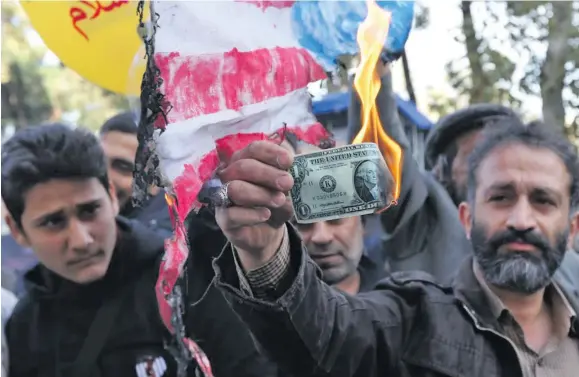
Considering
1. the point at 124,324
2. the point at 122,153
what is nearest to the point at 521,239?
the point at 124,324

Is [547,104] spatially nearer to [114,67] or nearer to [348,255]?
[348,255]

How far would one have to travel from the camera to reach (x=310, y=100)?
4.24 ft

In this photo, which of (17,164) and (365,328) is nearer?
(365,328)

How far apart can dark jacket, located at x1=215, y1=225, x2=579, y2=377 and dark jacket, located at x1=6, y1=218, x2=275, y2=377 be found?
0.34 m

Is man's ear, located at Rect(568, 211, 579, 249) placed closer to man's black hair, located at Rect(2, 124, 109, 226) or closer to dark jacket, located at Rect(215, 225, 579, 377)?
dark jacket, located at Rect(215, 225, 579, 377)

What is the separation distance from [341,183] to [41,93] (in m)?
14.1

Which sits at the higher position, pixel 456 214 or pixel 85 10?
pixel 85 10

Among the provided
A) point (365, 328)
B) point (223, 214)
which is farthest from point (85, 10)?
point (365, 328)

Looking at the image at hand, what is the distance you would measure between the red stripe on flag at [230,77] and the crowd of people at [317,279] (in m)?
0.18

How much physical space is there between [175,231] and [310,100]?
35cm

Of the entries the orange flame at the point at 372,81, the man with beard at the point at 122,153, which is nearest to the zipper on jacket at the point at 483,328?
the orange flame at the point at 372,81

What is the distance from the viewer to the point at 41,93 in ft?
46.3

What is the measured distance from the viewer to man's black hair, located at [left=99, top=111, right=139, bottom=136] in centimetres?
→ 294

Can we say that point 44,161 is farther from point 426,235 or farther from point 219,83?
point 426,235
